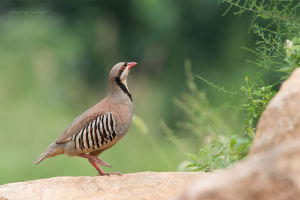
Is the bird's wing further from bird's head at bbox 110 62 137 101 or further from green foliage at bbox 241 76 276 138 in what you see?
green foliage at bbox 241 76 276 138

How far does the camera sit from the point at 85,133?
159 inches

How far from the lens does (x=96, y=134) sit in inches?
157

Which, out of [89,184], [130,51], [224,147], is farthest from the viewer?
[130,51]

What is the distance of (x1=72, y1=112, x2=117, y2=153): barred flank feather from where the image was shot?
4000mm

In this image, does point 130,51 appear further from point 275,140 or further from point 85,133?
point 275,140

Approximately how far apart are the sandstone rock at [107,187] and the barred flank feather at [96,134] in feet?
1.11

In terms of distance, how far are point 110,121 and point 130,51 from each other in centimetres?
953

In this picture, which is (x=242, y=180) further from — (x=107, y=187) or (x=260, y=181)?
(x=107, y=187)

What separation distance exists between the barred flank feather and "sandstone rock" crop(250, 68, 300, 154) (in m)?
1.68

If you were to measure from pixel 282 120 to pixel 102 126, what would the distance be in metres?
1.87

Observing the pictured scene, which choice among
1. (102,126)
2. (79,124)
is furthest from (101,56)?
(102,126)

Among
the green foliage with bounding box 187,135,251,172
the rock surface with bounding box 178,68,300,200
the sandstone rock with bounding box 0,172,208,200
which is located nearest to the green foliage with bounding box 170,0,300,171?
the green foliage with bounding box 187,135,251,172

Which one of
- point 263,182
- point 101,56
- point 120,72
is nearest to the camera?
point 263,182

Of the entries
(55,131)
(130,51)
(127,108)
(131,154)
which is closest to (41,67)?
(130,51)
